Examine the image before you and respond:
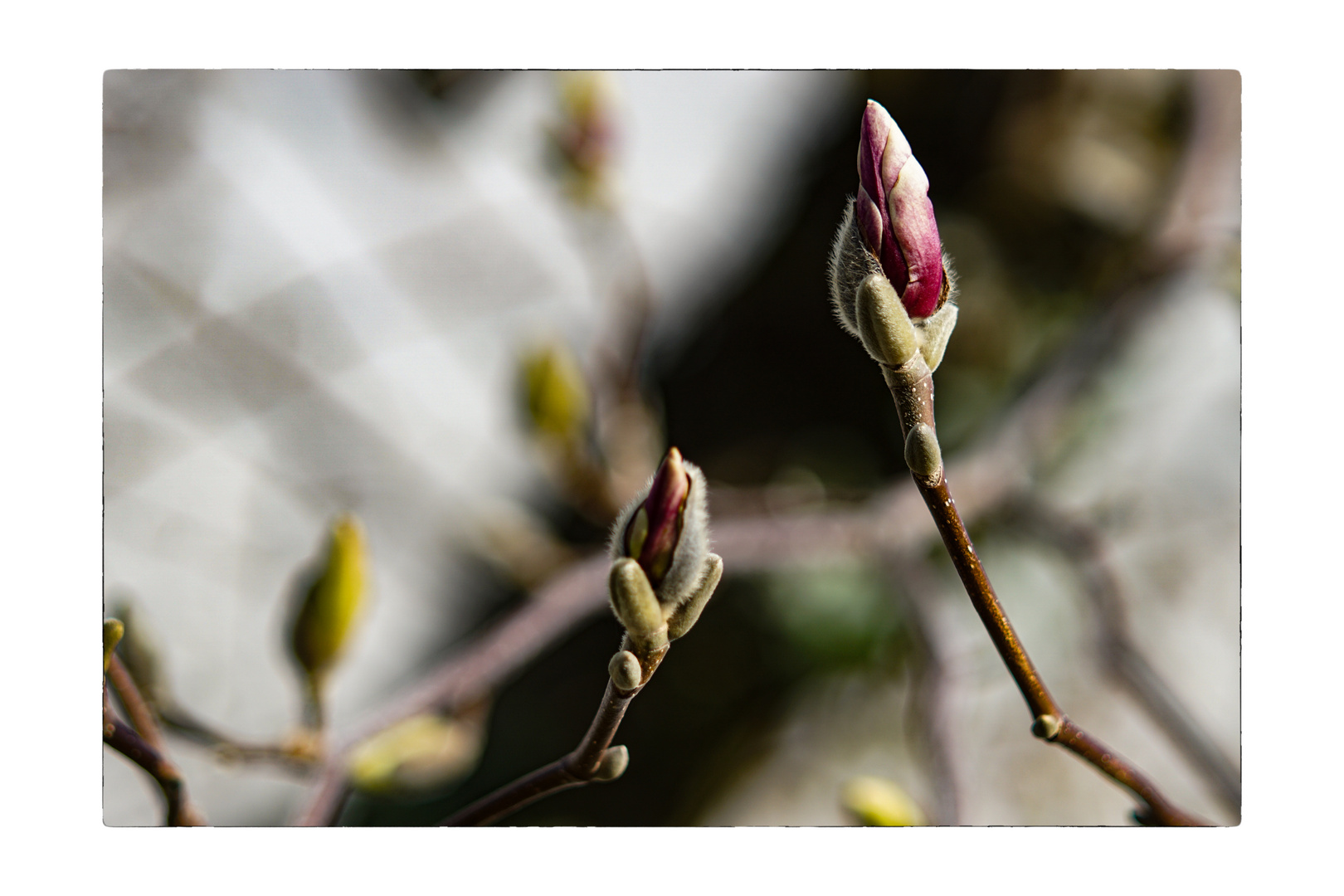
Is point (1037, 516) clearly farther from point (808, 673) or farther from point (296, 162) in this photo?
point (296, 162)

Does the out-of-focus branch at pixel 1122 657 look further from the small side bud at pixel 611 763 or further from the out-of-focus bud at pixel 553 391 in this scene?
the small side bud at pixel 611 763

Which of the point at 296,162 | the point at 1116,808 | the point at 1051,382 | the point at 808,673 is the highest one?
the point at 296,162

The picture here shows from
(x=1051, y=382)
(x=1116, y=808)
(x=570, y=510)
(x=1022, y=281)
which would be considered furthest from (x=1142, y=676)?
(x=570, y=510)

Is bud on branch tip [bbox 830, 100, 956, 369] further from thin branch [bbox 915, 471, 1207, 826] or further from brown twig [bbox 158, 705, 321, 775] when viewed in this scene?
brown twig [bbox 158, 705, 321, 775]

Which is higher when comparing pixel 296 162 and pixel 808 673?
pixel 296 162

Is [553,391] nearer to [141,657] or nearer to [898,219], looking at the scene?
[141,657]

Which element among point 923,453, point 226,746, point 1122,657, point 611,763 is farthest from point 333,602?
point 1122,657
